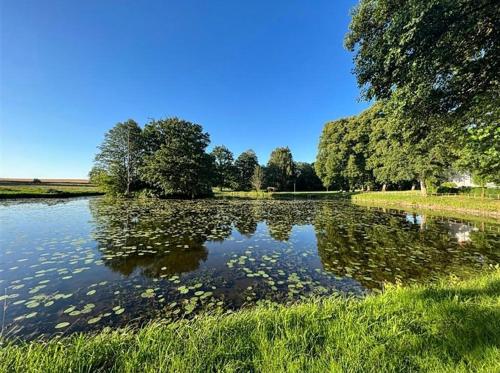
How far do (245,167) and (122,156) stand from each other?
1060 inches

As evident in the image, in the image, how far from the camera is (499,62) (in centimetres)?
542

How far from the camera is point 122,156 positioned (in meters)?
35.5

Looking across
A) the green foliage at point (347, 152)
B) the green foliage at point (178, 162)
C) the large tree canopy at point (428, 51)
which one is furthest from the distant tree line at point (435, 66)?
the green foliage at point (347, 152)

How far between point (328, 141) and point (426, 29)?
41.0 metres

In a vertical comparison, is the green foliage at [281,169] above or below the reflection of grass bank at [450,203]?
above

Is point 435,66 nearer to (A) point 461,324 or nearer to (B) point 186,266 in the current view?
(A) point 461,324

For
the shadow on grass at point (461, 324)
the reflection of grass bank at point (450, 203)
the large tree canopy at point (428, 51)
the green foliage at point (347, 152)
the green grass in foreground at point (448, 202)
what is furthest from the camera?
the green foliage at point (347, 152)

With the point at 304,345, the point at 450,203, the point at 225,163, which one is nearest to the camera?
the point at 304,345

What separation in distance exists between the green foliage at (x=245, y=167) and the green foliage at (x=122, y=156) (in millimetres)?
23578

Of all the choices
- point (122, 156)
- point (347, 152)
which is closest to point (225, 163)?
point (122, 156)

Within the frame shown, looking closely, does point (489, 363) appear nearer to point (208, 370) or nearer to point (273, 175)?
point (208, 370)

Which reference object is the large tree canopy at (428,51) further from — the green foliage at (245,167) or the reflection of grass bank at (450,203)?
the green foliage at (245,167)

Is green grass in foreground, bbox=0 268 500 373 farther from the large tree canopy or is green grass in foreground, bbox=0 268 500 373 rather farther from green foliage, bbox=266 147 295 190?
green foliage, bbox=266 147 295 190

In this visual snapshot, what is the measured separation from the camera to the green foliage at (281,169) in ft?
171
